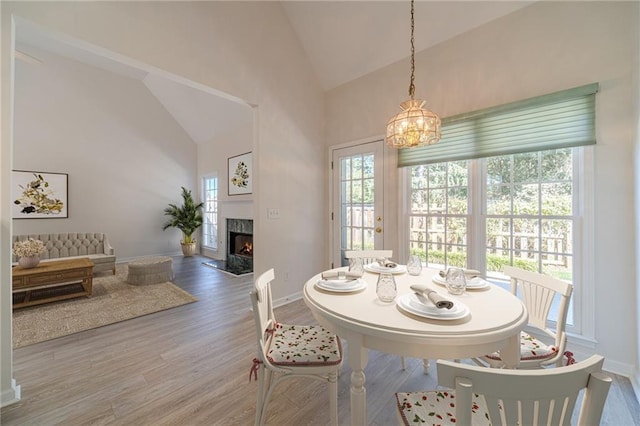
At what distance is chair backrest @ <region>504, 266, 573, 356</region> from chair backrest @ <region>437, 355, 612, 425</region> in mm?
1030

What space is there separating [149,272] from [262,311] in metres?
3.53

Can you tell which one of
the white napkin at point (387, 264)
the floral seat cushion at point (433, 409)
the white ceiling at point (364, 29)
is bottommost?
the floral seat cushion at point (433, 409)

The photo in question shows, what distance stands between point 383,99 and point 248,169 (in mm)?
3226

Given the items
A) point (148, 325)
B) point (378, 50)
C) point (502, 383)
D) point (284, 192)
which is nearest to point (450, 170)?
point (378, 50)

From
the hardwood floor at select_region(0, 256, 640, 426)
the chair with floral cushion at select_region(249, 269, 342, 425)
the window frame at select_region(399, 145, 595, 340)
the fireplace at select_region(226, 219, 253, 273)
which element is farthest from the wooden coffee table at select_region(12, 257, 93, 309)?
the window frame at select_region(399, 145, 595, 340)

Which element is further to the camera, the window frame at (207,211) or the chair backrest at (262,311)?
the window frame at (207,211)

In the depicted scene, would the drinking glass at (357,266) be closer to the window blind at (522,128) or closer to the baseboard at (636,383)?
the window blind at (522,128)

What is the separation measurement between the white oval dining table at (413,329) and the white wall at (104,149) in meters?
6.27

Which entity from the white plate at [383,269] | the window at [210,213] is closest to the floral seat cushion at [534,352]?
the white plate at [383,269]

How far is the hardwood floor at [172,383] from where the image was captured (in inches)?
60.2

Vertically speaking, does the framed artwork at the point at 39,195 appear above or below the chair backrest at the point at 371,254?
above

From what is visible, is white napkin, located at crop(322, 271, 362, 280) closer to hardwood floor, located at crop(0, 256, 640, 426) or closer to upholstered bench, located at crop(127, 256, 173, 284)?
hardwood floor, located at crop(0, 256, 640, 426)

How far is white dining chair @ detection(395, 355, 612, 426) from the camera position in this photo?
2.04ft

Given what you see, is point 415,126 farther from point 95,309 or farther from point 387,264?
point 95,309
